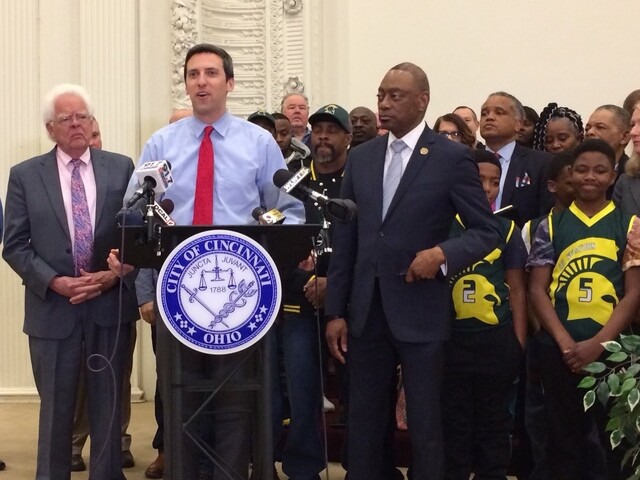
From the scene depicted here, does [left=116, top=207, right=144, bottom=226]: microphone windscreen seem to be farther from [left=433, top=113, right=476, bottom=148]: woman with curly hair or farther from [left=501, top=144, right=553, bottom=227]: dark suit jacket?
[left=433, top=113, right=476, bottom=148]: woman with curly hair

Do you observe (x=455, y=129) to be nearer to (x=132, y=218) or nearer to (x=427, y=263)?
(x=427, y=263)

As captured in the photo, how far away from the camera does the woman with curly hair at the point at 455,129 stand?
6.11 m

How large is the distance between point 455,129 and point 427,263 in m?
2.01

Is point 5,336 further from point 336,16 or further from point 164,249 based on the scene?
point 164,249

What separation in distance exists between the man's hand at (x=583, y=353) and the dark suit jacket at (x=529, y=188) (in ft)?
4.00

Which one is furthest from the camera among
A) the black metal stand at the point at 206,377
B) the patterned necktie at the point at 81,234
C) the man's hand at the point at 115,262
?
the patterned necktie at the point at 81,234

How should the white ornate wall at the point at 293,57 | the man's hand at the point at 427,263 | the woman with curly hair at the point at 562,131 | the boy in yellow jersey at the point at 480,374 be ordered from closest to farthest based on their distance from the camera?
1. the man's hand at the point at 427,263
2. the boy in yellow jersey at the point at 480,374
3. the woman with curly hair at the point at 562,131
4. the white ornate wall at the point at 293,57

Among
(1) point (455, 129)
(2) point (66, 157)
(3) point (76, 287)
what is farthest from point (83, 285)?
(1) point (455, 129)

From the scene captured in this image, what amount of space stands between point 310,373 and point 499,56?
11.0 ft

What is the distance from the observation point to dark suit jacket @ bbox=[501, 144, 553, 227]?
5719 mm

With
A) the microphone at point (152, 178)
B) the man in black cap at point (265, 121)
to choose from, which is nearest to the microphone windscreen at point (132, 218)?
the microphone at point (152, 178)

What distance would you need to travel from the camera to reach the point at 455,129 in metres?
6.13

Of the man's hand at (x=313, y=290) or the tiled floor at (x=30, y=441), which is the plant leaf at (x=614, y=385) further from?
the tiled floor at (x=30, y=441)

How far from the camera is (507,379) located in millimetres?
4895
